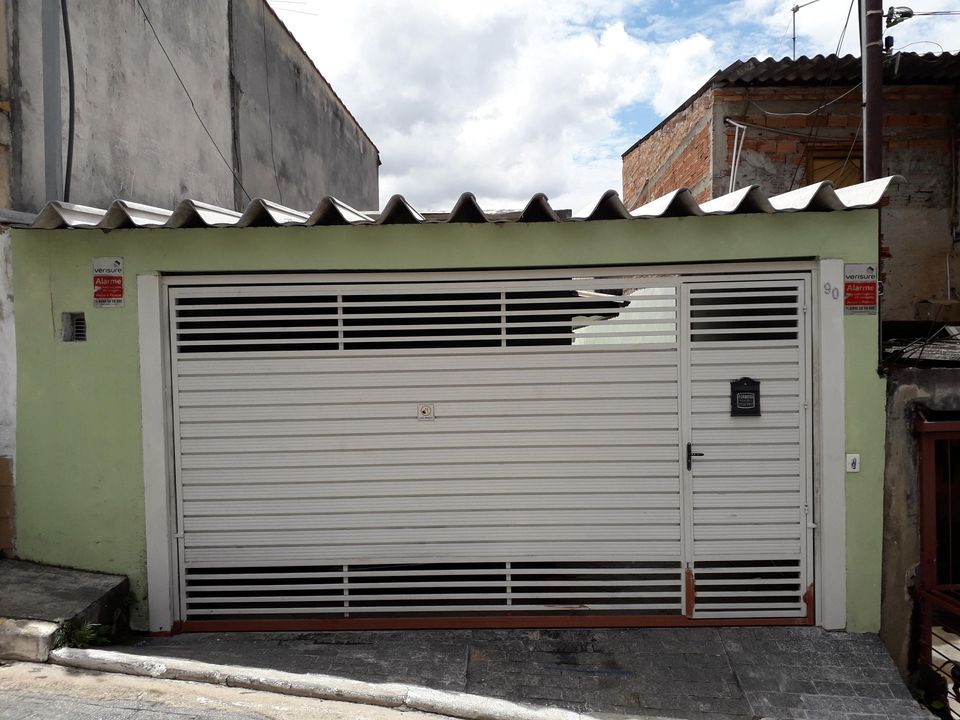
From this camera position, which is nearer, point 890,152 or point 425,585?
point 425,585

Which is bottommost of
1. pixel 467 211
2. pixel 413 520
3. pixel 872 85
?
pixel 413 520

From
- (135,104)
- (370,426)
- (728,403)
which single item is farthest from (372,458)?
(135,104)

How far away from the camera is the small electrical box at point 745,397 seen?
16.0 feet

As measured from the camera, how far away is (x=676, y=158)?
34.6 feet

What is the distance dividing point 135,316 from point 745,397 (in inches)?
184

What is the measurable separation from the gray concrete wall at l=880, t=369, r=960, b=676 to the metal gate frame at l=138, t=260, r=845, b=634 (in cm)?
36

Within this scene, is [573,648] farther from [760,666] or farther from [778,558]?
[778,558]

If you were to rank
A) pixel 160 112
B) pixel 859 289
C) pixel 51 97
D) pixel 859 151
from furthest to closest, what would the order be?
1. pixel 859 151
2. pixel 160 112
3. pixel 51 97
4. pixel 859 289

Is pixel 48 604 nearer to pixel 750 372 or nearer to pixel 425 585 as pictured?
pixel 425 585

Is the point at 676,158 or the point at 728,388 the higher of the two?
the point at 676,158

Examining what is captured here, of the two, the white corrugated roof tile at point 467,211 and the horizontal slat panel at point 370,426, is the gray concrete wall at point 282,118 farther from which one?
the horizontal slat panel at point 370,426

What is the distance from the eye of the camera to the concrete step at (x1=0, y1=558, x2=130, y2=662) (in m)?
4.20

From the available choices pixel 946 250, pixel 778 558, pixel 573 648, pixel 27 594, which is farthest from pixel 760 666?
pixel 946 250

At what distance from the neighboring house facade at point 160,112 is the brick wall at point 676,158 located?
6.43 metres
